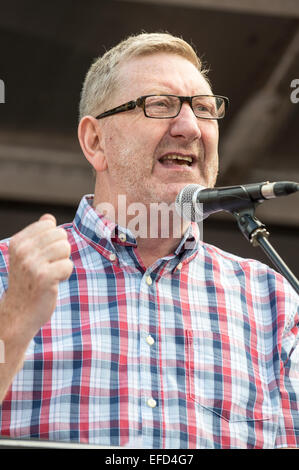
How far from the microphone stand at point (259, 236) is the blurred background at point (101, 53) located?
7.74ft

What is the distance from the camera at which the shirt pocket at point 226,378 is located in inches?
75.7

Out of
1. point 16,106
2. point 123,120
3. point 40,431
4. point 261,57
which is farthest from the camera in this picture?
point 16,106

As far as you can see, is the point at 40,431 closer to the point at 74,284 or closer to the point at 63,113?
the point at 74,284

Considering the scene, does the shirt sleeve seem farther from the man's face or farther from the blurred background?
the blurred background

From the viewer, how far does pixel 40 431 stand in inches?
70.7

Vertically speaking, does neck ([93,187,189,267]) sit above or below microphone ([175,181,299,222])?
above

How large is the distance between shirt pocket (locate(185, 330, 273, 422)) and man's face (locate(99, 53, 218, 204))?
42cm

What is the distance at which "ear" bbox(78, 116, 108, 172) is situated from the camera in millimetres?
2312
